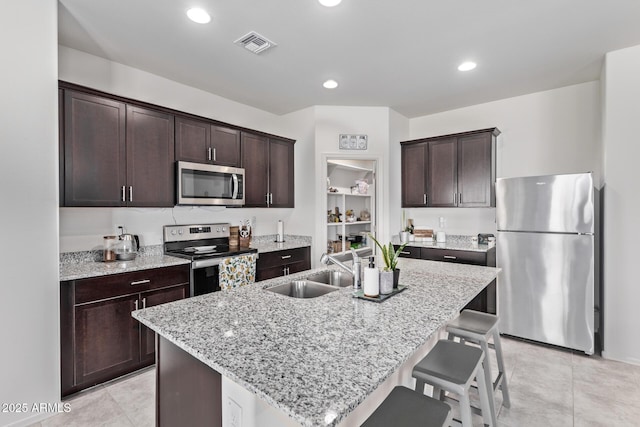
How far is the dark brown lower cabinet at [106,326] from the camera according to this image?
2.19m

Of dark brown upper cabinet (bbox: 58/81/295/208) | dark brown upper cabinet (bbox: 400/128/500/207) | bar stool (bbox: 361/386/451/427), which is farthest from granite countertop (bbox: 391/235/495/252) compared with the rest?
bar stool (bbox: 361/386/451/427)

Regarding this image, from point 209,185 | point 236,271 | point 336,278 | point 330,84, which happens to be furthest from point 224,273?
point 330,84

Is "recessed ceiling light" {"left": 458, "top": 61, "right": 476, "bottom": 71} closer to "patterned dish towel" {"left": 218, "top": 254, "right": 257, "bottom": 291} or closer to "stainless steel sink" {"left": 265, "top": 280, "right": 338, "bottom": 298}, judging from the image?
"stainless steel sink" {"left": 265, "top": 280, "right": 338, "bottom": 298}

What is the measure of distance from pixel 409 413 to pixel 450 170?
3.57 m

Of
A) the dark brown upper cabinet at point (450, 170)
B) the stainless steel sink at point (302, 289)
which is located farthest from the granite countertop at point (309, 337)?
the dark brown upper cabinet at point (450, 170)

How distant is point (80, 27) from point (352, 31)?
2.12 m

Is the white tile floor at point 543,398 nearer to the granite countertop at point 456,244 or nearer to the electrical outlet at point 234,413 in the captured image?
the granite countertop at point 456,244

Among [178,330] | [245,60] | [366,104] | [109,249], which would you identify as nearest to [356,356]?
[178,330]

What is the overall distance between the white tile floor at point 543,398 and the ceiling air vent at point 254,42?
9.36 ft

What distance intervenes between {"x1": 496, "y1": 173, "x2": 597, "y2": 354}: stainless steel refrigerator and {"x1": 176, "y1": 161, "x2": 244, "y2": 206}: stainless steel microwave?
292 cm

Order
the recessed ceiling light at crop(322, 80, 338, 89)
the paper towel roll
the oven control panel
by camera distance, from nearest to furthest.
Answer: the oven control panel → the recessed ceiling light at crop(322, 80, 338, 89) → the paper towel roll

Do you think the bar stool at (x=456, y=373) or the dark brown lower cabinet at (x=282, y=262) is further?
the dark brown lower cabinet at (x=282, y=262)

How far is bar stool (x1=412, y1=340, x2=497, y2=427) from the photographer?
1317mm

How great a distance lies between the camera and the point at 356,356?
994 mm
